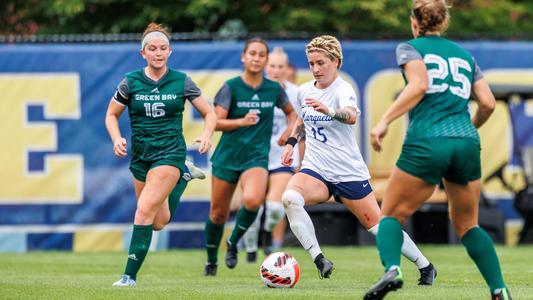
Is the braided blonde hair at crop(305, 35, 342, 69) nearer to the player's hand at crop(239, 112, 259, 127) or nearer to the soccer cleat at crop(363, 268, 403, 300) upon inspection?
the player's hand at crop(239, 112, 259, 127)

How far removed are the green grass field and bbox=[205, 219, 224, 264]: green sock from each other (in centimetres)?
24

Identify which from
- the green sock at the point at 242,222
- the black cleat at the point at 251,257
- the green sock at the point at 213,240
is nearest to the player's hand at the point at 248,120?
the green sock at the point at 242,222

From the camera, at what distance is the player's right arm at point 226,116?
1217cm

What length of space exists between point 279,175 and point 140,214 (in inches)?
173

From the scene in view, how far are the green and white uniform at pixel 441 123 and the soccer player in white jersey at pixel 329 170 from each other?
7.01ft

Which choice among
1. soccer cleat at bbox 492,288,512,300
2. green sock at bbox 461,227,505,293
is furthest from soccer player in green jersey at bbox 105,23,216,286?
soccer cleat at bbox 492,288,512,300

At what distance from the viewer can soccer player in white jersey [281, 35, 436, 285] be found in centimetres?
1013

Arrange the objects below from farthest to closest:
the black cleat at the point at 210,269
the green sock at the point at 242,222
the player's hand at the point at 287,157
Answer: the green sock at the point at 242,222 → the black cleat at the point at 210,269 → the player's hand at the point at 287,157

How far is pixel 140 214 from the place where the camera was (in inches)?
396

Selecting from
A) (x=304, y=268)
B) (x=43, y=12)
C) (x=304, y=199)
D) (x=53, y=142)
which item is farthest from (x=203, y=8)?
(x=304, y=199)

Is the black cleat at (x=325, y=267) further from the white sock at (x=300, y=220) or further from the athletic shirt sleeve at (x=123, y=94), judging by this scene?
the athletic shirt sleeve at (x=123, y=94)

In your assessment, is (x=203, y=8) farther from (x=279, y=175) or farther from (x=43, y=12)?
(x=279, y=175)

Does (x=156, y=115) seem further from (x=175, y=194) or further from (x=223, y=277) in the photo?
(x=223, y=277)

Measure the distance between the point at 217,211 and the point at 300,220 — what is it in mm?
2154
